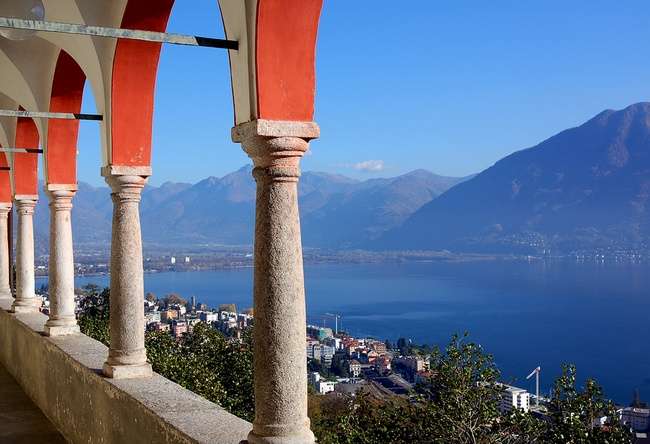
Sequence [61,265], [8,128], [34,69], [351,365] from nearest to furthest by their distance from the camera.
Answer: [61,265]
[34,69]
[8,128]
[351,365]

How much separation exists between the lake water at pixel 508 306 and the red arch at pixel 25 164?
45.7m

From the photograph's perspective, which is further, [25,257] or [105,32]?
[25,257]

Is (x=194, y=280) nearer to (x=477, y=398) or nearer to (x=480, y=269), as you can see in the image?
(x=480, y=269)

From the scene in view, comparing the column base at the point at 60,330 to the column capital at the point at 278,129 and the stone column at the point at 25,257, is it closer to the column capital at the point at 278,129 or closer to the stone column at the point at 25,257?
the stone column at the point at 25,257

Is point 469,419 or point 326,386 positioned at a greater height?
point 469,419

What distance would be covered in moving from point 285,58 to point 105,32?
50.2 inches

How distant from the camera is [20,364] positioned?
904 centimetres

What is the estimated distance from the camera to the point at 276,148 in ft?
11.3

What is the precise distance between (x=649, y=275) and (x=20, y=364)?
165963 millimetres

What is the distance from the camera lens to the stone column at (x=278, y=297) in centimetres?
342

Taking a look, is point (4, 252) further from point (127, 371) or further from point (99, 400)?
point (127, 371)

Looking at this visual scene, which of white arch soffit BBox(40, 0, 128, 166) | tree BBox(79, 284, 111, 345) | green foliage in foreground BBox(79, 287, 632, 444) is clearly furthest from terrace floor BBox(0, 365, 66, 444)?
tree BBox(79, 284, 111, 345)

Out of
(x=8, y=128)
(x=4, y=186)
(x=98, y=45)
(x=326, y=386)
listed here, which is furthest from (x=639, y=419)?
(x=98, y=45)

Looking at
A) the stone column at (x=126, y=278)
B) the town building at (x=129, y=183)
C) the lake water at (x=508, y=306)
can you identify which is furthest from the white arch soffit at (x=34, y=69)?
the lake water at (x=508, y=306)
